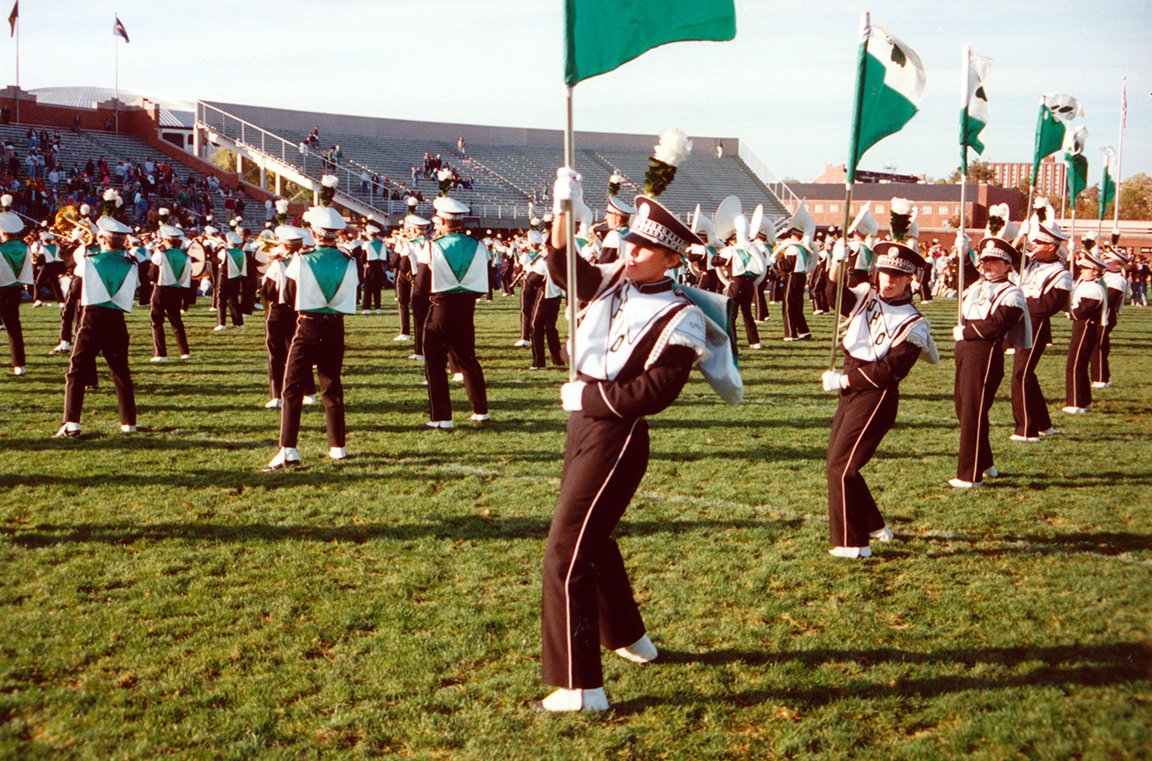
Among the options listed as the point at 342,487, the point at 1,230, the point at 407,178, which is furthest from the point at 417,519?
the point at 407,178

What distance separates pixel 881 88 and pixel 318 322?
473 centimetres

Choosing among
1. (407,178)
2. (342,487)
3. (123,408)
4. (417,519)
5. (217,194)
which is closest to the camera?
(417,519)

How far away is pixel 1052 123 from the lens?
11.7m

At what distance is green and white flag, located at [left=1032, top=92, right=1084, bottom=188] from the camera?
38.2 ft

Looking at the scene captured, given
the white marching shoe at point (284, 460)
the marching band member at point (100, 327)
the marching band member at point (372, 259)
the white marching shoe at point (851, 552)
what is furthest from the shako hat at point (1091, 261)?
the marching band member at point (372, 259)

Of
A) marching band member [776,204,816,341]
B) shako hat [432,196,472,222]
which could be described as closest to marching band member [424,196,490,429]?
shako hat [432,196,472,222]

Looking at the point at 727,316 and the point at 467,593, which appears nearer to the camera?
the point at 727,316

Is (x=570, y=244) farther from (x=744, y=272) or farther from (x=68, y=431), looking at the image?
(x=744, y=272)

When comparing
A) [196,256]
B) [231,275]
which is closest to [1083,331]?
[231,275]

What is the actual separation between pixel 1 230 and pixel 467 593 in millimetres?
10769

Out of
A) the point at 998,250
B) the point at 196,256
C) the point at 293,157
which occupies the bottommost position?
the point at 998,250

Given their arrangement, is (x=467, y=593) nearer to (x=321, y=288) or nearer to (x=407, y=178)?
(x=321, y=288)

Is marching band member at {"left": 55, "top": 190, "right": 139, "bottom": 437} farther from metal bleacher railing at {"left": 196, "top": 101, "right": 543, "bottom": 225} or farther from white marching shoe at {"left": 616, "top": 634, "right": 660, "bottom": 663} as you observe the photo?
metal bleacher railing at {"left": 196, "top": 101, "right": 543, "bottom": 225}

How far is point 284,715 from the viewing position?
170 inches
